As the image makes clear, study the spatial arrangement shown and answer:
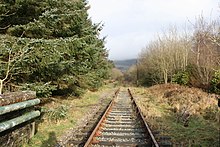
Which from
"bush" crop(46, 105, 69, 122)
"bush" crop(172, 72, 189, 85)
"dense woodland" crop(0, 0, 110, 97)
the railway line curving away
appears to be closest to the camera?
the railway line curving away

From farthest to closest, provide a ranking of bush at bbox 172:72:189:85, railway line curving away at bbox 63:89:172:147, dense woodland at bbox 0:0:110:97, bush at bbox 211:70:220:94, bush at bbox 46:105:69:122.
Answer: bush at bbox 172:72:189:85, bush at bbox 211:70:220:94, bush at bbox 46:105:69:122, dense woodland at bbox 0:0:110:97, railway line curving away at bbox 63:89:172:147

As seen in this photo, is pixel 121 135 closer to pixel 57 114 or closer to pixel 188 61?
pixel 57 114

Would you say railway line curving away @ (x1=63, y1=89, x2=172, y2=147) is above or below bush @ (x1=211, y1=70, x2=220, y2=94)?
below

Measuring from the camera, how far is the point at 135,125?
34.2 ft

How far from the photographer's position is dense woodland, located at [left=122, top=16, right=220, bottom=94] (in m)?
25.9

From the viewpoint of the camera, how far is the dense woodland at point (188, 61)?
1021 inches

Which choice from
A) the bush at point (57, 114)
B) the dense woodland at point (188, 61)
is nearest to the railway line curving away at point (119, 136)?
the bush at point (57, 114)

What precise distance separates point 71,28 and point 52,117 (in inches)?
154

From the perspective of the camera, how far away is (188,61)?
126 feet

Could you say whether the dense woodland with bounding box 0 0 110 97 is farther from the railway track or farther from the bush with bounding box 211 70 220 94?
the bush with bounding box 211 70 220 94

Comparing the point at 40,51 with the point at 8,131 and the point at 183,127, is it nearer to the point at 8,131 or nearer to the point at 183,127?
the point at 8,131

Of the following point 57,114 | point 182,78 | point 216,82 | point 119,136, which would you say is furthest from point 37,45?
point 182,78

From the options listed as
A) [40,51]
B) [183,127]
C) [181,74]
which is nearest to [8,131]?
[40,51]

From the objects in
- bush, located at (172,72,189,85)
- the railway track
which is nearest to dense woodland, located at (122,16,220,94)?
bush, located at (172,72,189,85)
